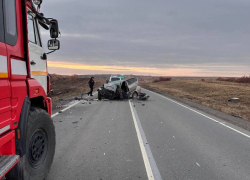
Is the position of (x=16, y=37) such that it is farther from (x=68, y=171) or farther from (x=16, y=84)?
(x=68, y=171)

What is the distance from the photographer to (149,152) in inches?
204

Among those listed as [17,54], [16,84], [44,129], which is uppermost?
[17,54]

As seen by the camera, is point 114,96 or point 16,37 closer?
point 16,37

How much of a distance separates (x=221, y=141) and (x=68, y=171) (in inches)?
182

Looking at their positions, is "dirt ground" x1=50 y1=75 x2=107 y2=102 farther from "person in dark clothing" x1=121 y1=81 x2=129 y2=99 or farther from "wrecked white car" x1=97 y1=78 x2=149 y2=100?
"person in dark clothing" x1=121 y1=81 x2=129 y2=99

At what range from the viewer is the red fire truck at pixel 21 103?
2.52 m

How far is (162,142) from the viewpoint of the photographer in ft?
19.7

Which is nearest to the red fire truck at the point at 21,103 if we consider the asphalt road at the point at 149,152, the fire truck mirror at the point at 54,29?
the fire truck mirror at the point at 54,29

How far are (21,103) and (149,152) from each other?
3.35 meters

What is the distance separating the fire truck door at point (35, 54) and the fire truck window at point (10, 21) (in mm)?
628

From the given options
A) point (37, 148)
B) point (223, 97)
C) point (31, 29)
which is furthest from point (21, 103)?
point (223, 97)

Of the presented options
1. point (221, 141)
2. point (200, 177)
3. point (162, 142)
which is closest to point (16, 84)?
point (200, 177)

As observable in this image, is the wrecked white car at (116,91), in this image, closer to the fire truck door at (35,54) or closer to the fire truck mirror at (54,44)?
the fire truck mirror at (54,44)

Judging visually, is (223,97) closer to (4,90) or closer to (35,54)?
(35,54)
